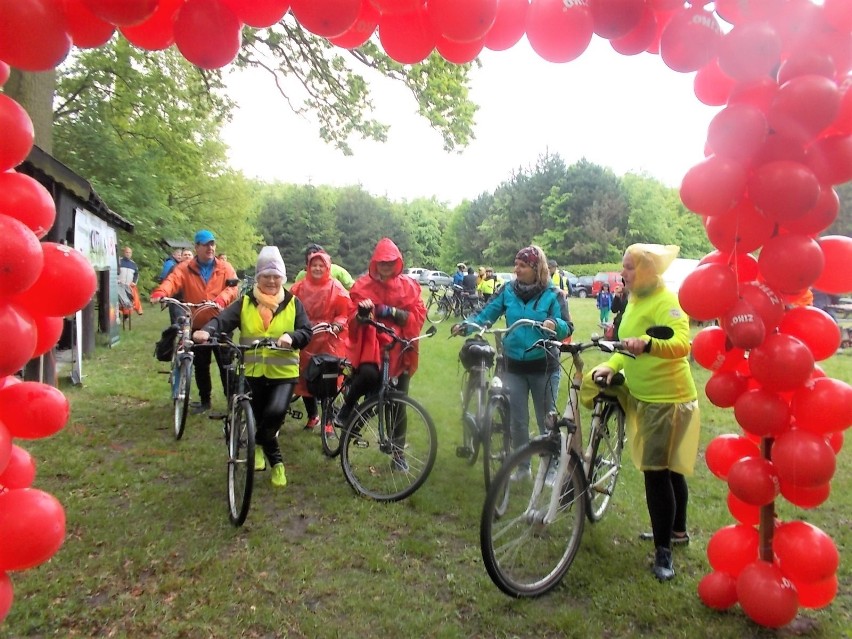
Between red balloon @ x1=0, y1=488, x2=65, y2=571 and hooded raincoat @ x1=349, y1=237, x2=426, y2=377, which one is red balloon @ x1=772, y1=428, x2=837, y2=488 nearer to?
hooded raincoat @ x1=349, y1=237, x2=426, y2=377

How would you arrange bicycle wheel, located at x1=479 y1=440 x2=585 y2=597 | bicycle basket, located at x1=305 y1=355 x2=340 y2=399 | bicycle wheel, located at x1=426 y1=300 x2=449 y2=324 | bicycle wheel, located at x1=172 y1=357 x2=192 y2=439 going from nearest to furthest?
bicycle wheel, located at x1=479 y1=440 x2=585 y2=597
bicycle basket, located at x1=305 y1=355 x2=340 y2=399
bicycle wheel, located at x1=172 y1=357 x2=192 y2=439
bicycle wheel, located at x1=426 y1=300 x2=449 y2=324

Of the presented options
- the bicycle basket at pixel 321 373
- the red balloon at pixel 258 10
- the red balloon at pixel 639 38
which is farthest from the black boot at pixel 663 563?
the red balloon at pixel 258 10

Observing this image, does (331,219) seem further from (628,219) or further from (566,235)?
(628,219)

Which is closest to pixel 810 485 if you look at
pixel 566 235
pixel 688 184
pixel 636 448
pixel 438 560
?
pixel 636 448

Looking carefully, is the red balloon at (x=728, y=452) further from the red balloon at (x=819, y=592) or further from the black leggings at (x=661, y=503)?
the red balloon at (x=819, y=592)

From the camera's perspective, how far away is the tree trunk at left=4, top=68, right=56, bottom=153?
21.6 feet

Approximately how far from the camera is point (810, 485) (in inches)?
104

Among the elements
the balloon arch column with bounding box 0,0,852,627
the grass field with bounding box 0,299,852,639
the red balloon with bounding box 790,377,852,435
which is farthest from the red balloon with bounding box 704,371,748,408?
the grass field with bounding box 0,299,852,639

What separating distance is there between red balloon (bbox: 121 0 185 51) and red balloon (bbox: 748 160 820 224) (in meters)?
2.62

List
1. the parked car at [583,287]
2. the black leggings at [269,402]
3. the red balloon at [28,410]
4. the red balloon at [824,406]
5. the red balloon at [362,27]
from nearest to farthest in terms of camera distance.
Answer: the red balloon at [28,410], the red balloon at [824,406], the red balloon at [362,27], the black leggings at [269,402], the parked car at [583,287]

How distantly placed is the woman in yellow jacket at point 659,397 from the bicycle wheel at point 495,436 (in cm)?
114

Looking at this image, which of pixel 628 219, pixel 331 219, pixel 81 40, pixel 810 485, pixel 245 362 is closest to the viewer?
pixel 81 40

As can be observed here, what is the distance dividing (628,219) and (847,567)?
47513 mm

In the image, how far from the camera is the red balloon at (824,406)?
2.62 m
